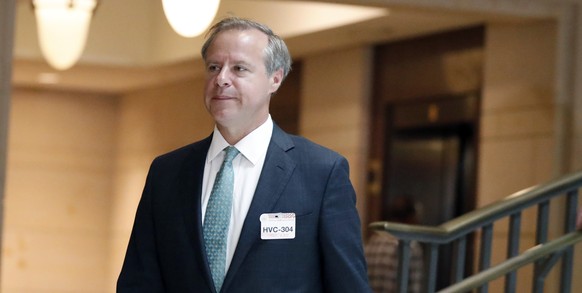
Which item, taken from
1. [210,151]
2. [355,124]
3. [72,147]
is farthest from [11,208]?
[210,151]

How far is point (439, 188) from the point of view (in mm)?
10242

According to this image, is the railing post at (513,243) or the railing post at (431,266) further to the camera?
the railing post at (513,243)

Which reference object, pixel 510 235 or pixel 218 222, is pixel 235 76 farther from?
pixel 510 235

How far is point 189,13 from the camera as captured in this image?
738 centimetres

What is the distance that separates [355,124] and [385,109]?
12.7 inches

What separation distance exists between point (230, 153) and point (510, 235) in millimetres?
2088

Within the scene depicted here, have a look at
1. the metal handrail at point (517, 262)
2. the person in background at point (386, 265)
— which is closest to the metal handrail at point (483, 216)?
the metal handrail at point (517, 262)

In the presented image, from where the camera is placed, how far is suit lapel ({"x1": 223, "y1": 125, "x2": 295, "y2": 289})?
2779 millimetres

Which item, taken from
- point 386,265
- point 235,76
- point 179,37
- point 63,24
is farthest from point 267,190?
point 179,37

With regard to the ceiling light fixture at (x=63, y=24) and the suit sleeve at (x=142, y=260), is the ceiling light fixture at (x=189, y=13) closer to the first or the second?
the ceiling light fixture at (x=63, y=24)

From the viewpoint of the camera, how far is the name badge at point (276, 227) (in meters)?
2.77

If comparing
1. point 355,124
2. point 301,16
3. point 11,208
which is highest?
point 301,16

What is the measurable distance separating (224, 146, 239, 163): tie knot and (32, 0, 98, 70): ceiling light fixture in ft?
20.9

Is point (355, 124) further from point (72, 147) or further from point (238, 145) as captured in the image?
point (238, 145)
